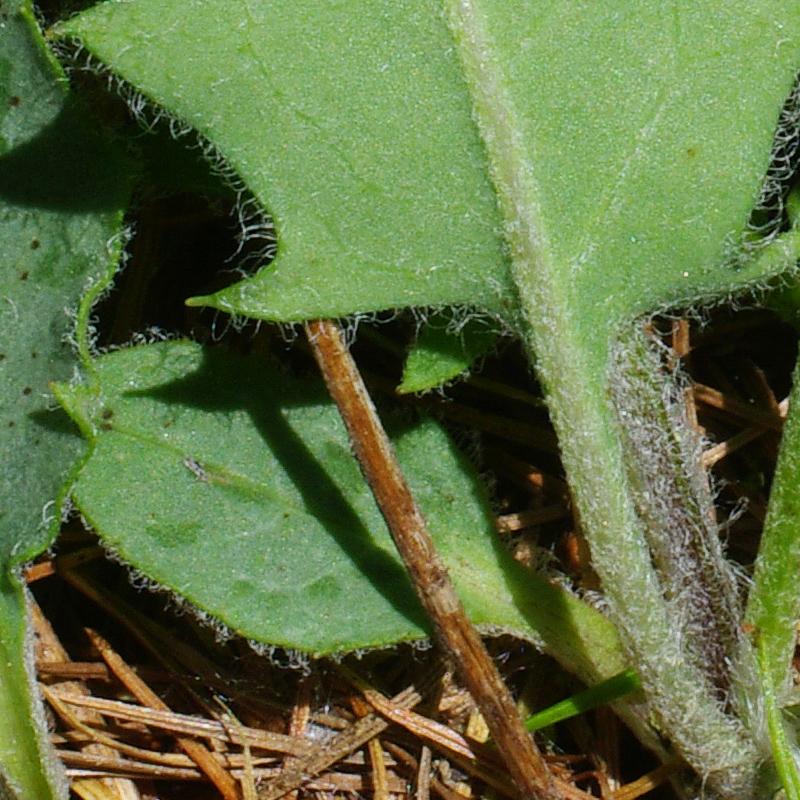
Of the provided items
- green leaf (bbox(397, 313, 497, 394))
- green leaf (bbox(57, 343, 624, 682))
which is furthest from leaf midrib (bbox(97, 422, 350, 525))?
green leaf (bbox(397, 313, 497, 394))

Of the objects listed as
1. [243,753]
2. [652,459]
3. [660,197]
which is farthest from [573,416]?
[243,753]

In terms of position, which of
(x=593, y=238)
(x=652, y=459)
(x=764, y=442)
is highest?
(x=593, y=238)

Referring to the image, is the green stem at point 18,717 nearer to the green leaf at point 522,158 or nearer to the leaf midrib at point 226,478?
the leaf midrib at point 226,478

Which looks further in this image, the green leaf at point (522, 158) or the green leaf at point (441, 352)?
the green leaf at point (441, 352)

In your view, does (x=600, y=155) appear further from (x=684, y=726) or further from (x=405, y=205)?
(x=684, y=726)

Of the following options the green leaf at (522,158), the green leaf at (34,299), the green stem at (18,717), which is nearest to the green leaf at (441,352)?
the green leaf at (522,158)

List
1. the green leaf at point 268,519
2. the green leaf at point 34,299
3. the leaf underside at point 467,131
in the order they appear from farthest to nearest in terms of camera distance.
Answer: the green leaf at point 268,519 < the green leaf at point 34,299 < the leaf underside at point 467,131

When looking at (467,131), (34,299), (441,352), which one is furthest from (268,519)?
(467,131)
